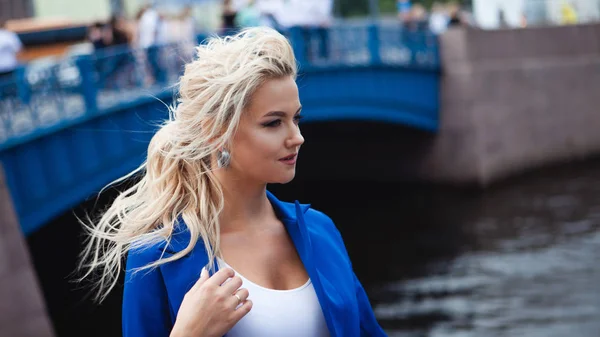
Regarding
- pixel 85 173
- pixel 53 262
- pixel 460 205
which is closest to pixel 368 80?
pixel 460 205

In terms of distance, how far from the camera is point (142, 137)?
37.6ft

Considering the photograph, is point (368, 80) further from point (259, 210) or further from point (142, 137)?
point (259, 210)

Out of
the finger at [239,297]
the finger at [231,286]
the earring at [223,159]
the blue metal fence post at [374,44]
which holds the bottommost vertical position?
the blue metal fence post at [374,44]

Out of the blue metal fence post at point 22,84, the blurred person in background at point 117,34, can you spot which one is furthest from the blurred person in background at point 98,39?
the blue metal fence post at point 22,84

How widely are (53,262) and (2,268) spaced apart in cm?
675

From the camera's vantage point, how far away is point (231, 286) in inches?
81.0

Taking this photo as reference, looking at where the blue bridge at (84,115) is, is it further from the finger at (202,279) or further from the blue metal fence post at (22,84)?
the finger at (202,279)

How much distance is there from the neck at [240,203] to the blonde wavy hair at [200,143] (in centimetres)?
3

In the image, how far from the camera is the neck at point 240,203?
2369mm

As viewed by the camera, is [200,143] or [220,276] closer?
[220,276]

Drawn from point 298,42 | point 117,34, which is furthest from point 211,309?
point 298,42

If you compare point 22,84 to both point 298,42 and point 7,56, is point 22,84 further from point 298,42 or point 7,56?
point 298,42

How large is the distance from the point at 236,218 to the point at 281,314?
0.28 meters

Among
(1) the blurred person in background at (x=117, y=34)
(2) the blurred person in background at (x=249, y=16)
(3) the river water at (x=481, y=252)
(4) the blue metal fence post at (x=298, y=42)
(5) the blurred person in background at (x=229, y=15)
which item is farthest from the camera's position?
(4) the blue metal fence post at (x=298, y=42)
